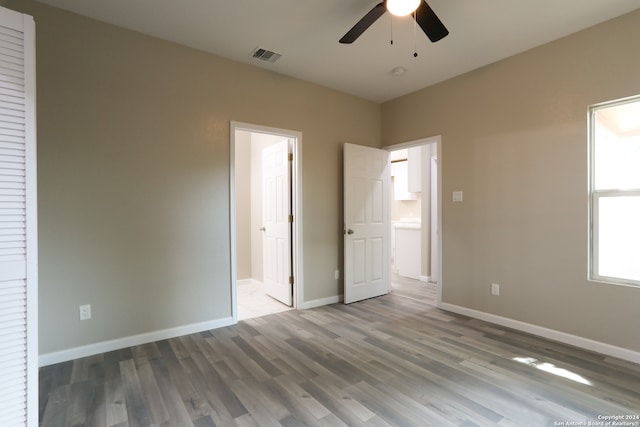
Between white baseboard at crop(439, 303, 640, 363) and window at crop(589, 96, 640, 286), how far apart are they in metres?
0.56

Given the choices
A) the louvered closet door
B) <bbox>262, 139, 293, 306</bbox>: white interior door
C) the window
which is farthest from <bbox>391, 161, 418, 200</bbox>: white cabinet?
the louvered closet door

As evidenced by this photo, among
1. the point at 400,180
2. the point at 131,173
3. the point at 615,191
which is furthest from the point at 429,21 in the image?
the point at 400,180

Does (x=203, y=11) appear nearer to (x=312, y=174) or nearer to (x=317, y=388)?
(x=312, y=174)

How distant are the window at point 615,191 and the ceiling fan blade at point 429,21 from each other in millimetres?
1704

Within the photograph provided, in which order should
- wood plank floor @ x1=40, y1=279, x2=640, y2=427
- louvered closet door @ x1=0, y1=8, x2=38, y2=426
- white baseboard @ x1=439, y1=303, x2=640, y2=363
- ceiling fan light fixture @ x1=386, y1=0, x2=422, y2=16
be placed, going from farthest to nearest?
white baseboard @ x1=439, y1=303, x2=640, y2=363
ceiling fan light fixture @ x1=386, y1=0, x2=422, y2=16
wood plank floor @ x1=40, y1=279, x2=640, y2=427
louvered closet door @ x1=0, y1=8, x2=38, y2=426

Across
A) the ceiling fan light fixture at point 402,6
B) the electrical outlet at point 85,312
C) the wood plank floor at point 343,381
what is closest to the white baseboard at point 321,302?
the wood plank floor at point 343,381

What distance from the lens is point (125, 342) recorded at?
2664 mm

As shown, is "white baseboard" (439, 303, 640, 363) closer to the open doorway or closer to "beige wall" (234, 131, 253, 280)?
the open doorway

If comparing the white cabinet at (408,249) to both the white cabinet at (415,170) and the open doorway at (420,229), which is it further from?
the white cabinet at (415,170)

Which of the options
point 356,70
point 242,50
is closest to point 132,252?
point 242,50

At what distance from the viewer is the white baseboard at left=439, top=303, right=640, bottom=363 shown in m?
2.45

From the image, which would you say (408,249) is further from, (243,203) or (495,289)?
(243,203)

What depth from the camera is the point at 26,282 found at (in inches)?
53.2

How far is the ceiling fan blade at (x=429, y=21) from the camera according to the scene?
75.6 inches
